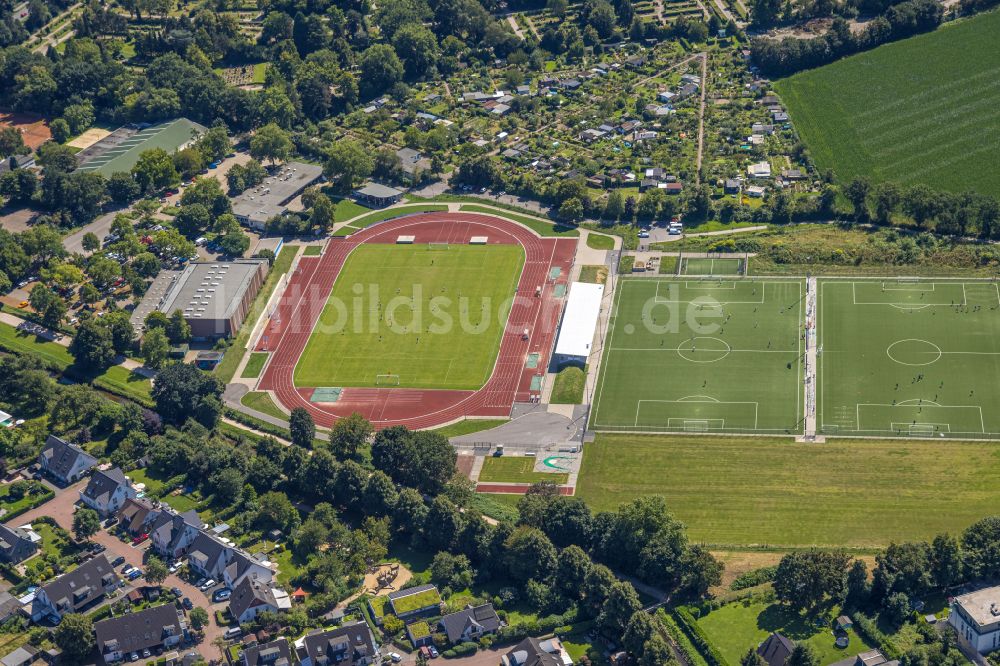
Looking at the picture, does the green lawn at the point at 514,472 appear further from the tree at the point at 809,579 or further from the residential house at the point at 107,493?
the residential house at the point at 107,493

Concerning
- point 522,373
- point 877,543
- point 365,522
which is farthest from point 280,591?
→ point 877,543

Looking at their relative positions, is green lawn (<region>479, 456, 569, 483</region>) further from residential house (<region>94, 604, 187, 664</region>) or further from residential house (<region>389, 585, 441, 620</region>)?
residential house (<region>94, 604, 187, 664</region>)

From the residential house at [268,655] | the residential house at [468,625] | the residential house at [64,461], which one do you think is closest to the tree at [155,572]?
the residential house at [268,655]

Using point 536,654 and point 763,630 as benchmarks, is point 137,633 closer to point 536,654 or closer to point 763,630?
point 536,654

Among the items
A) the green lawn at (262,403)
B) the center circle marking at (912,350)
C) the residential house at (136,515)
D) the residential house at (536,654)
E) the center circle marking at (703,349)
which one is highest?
the center circle marking at (912,350)

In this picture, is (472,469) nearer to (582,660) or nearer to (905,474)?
Answer: (582,660)

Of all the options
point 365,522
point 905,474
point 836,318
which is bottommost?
point 365,522
